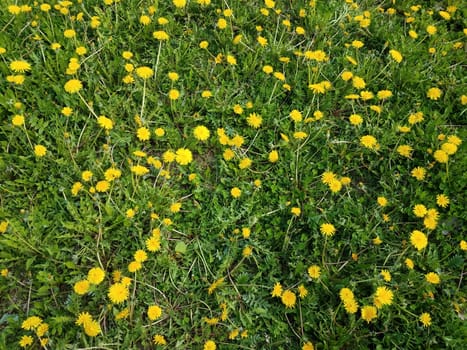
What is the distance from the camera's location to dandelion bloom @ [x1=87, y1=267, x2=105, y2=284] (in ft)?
7.61

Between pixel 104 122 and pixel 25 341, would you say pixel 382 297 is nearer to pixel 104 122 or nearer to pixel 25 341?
pixel 25 341

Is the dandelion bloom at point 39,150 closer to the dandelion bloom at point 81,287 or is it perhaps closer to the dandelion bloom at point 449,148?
the dandelion bloom at point 81,287

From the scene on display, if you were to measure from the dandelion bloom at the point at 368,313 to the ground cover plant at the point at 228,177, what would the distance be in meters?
0.01

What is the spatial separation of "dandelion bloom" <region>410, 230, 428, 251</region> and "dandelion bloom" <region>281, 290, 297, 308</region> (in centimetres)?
86

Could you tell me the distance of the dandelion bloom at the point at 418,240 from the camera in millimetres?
2543

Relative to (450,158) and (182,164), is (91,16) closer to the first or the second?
(182,164)

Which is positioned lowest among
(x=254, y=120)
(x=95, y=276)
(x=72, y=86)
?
(x=95, y=276)

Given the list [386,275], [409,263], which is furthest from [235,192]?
[409,263]

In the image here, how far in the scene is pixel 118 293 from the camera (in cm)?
231

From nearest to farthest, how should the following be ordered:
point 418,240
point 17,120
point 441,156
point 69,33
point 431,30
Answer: point 418,240 → point 17,120 → point 441,156 → point 69,33 → point 431,30

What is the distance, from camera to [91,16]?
361cm

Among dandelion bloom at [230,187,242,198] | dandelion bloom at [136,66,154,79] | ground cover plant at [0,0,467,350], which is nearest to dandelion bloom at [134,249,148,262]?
ground cover plant at [0,0,467,350]

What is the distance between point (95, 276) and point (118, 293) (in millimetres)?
174

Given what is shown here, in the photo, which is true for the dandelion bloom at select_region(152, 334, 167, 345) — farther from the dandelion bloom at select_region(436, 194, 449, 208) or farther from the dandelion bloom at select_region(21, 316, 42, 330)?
the dandelion bloom at select_region(436, 194, 449, 208)
